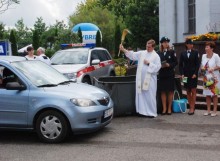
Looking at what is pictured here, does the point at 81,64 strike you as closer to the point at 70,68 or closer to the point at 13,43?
the point at 70,68

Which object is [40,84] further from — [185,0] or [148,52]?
[185,0]

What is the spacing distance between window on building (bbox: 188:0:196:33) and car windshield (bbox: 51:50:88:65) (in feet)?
33.7

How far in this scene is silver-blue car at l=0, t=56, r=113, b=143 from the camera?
817cm

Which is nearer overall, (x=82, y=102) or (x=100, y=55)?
(x=82, y=102)

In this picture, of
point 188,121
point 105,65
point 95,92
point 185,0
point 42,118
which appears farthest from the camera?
point 185,0

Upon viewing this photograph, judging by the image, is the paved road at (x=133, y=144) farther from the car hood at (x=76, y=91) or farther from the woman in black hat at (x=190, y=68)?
the woman in black hat at (x=190, y=68)

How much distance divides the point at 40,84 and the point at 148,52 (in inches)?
140

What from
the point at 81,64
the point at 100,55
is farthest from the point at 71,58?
the point at 100,55

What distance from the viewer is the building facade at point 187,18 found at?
2050cm

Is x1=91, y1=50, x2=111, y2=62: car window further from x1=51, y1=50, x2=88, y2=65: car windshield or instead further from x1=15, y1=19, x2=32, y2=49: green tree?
x1=15, y1=19, x2=32, y2=49: green tree

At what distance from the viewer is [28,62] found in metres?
9.27

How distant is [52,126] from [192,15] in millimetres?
17017

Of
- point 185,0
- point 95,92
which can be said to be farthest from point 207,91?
point 185,0

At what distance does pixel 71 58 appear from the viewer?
1475 cm
